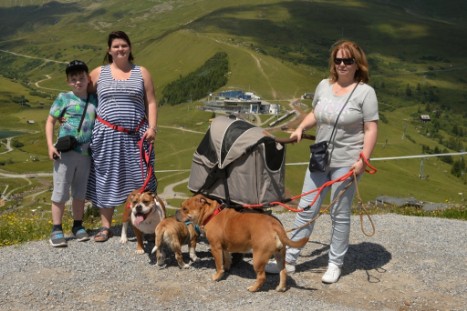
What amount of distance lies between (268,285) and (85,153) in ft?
15.3

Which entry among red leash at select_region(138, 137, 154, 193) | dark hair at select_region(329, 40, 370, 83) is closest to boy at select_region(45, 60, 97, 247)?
red leash at select_region(138, 137, 154, 193)

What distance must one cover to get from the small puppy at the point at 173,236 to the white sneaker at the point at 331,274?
2.56m

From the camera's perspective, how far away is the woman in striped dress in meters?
9.99

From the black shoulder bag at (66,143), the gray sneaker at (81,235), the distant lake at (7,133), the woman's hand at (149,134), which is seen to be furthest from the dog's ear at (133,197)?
the distant lake at (7,133)

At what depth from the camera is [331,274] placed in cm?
907

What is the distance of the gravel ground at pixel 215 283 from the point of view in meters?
8.14

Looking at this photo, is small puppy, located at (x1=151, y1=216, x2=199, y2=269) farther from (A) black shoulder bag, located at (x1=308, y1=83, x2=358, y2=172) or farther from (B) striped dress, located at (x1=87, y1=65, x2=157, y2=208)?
(A) black shoulder bag, located at (x1=308, y1=83, x2=358, y2=172)

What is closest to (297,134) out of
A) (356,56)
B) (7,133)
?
(356,56)

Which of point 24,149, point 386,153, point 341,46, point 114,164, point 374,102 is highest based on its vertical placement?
point 341,46

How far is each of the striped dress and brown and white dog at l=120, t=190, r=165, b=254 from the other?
59cm

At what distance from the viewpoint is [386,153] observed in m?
125

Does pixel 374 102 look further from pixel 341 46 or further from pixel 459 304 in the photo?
pixel 459 304

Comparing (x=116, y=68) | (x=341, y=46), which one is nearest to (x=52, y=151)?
(x=116, y=68)

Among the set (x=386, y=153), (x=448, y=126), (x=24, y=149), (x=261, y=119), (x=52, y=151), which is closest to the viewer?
(x=52, y=151)
